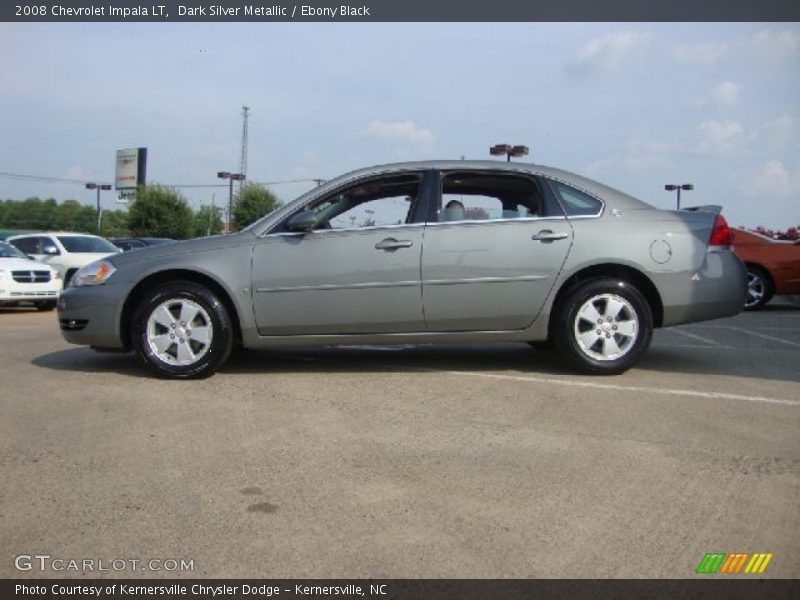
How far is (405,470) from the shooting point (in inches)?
135

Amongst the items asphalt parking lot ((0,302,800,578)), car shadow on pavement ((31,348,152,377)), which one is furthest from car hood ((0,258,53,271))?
asphalt parking lot ((0,302,800,578))

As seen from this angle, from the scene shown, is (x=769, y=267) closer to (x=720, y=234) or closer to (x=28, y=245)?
(x=720, y=234)

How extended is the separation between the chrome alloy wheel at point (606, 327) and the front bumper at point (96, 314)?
3374 mm

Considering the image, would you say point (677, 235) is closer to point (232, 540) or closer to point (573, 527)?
point (573, 527)

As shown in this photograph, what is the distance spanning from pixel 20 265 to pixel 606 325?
11444 millimetres

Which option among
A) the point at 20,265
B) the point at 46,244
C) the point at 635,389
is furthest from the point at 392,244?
the point at 46,244

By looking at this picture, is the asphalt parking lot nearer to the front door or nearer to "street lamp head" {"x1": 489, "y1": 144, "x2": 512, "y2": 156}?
the front door

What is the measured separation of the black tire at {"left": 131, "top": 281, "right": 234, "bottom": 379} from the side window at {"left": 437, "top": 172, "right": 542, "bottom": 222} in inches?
71.4

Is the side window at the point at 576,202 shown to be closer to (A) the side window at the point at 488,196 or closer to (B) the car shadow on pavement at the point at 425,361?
(A) the side window at the point at 488,196

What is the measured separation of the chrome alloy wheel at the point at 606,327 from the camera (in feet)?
17.7

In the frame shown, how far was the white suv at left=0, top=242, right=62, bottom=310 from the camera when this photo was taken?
12914 millimetres

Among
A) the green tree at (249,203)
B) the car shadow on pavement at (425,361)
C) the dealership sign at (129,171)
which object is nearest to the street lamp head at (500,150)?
the car shadow on pavement at (425,361)
